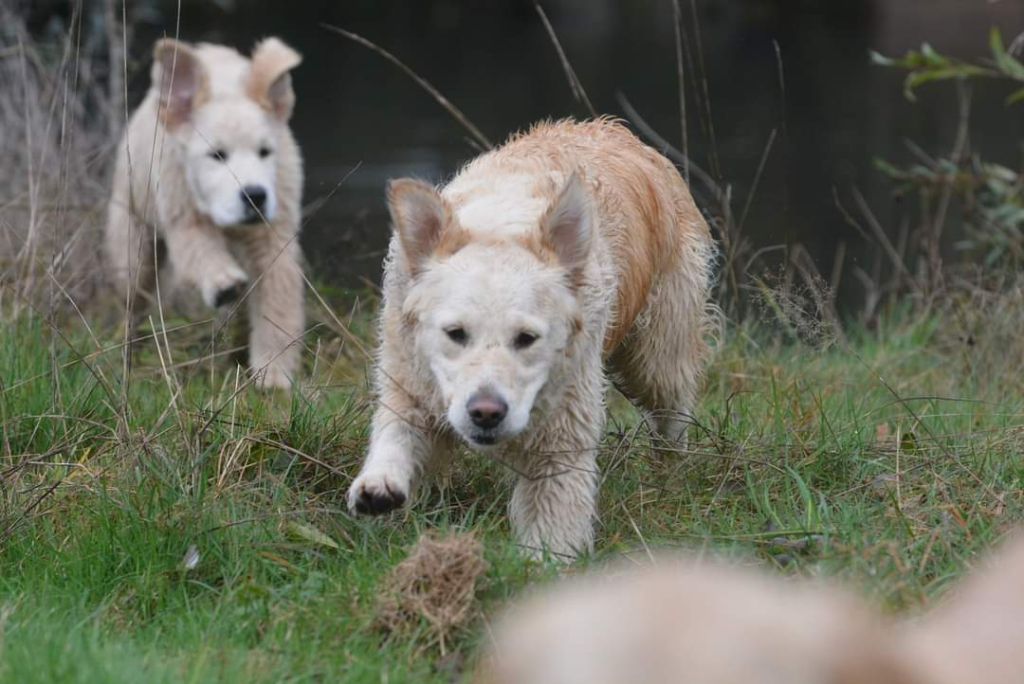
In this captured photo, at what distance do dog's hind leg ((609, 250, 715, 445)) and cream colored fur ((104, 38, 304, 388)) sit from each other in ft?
7.80

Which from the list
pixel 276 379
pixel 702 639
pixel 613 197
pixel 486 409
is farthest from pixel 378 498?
pixel 702 639

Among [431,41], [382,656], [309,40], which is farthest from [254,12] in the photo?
[382,656]

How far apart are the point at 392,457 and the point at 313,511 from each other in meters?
0.29

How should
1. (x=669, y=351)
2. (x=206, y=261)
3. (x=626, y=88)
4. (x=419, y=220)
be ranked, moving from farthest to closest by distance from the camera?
(x=626, y=88)
(x=206, y=261)
(x=669, y=351)
(x=419, y=220)

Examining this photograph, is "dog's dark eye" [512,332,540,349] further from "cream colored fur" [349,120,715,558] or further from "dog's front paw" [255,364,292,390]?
"dog's front paw" [255,364,292,390]

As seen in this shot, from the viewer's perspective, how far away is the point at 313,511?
4668 millimetres

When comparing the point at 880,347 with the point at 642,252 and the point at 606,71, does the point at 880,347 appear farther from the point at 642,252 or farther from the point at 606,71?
the point at 606,71

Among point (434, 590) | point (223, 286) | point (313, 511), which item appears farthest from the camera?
point (223, 286)

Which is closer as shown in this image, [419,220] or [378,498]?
[378,498]

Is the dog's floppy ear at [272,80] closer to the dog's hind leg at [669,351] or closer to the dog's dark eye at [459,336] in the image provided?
the dog's hind leg at [669,351]

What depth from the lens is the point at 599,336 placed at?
502 cm

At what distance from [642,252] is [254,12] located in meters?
20.8

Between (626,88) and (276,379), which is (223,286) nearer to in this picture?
(276,379)

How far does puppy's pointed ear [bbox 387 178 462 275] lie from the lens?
4723 mm
